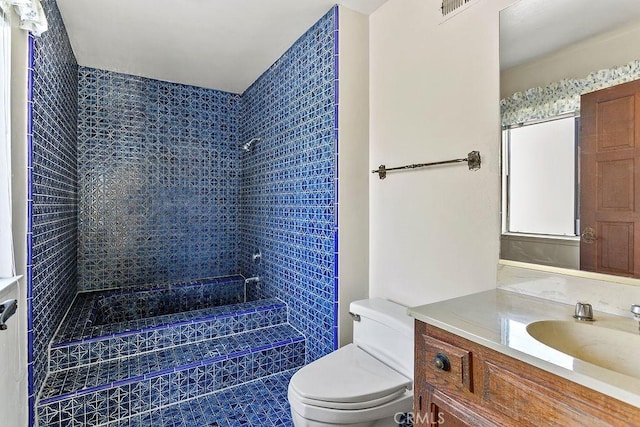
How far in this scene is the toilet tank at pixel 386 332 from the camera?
62.9 inches

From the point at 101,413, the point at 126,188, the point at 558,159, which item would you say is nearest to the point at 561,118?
the point at 558,159

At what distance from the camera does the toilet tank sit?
1597 millimetres

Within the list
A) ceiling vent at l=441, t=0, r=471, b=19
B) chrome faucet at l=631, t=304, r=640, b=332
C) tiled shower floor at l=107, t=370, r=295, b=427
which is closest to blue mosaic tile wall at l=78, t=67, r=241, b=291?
tiled shower floor at l=107, t=370, r=295, b=427

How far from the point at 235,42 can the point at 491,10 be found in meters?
1.81

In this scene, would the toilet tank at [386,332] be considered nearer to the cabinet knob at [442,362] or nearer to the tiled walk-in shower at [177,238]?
the tiled walk-in shower at [177,238]

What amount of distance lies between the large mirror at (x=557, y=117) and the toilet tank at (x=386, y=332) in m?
0.59

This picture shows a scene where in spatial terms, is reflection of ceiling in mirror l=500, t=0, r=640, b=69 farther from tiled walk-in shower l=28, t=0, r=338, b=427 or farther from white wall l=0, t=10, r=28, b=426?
white wall l=0, t=10, r=28, b=426

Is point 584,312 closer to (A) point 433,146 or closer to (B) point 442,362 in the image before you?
(B) point 442,362

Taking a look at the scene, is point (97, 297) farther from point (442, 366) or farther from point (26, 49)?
point (442, 366)

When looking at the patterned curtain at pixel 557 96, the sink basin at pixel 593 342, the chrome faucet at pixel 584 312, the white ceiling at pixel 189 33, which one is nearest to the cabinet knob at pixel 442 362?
the sink basin at pixel 593 342

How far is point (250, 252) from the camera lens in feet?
11.2

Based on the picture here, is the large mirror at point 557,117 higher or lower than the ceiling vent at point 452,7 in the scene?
lower

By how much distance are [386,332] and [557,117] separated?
1.22 meters

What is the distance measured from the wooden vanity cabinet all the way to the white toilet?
1.23ft
